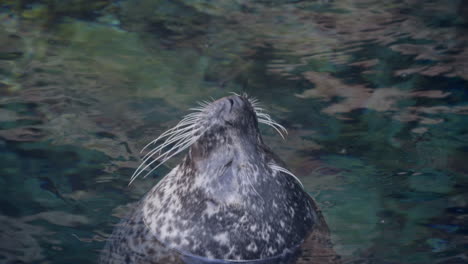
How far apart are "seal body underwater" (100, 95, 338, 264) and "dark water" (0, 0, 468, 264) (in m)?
0.30

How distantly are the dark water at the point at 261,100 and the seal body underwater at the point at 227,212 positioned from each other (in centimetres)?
30

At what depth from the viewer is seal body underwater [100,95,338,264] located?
14.6 feet

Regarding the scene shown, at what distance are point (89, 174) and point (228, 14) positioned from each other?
16.1ft

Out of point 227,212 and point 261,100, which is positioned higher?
point 261,100

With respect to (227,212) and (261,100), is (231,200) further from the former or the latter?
(261,100)

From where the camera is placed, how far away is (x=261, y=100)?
7.12 metres

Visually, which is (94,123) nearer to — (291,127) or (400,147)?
(291,127)

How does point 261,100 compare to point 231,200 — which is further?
point 261,100

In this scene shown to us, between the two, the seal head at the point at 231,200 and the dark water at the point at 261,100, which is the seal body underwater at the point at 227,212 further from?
the dark water at the point at 261,100

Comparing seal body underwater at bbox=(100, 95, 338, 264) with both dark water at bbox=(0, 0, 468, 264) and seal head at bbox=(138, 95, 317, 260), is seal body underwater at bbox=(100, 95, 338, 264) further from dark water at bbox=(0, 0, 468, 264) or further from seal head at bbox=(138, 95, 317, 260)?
dark water at bbox=(0, 0, 468, 264)

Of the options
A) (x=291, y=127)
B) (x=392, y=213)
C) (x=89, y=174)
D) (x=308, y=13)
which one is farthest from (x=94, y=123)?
(x=308, y=13)

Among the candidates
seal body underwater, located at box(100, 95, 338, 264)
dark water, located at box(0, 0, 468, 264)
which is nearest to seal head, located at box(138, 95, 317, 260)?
seal body underwater, located at box(100, 95, 338, 264)

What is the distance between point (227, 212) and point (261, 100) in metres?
2.87

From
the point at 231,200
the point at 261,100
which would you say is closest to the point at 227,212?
the point at 231,200
